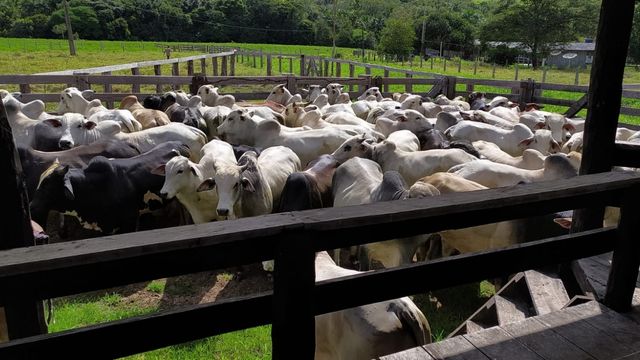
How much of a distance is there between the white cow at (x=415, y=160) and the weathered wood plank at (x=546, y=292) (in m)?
3.56

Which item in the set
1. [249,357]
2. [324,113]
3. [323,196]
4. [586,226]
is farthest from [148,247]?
[324,113]

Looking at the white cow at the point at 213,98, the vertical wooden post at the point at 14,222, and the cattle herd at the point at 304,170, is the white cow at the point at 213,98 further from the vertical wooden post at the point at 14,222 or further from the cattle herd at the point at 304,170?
the vertical wooden post at the point at 14,222

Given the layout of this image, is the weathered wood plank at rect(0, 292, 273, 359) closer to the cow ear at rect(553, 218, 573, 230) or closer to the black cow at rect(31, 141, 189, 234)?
the cow ear at rect(553, 218, 573, 230)

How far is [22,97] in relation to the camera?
12.9 metres

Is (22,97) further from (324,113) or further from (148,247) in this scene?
(148,247)

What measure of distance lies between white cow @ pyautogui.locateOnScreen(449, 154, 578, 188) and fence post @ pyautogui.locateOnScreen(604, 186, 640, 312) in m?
3.31

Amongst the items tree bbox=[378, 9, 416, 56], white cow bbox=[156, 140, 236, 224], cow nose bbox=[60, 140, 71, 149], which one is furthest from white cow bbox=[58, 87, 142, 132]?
tree bbox=[378, 9, 416, 56]

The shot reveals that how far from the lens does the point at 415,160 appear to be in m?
8.27

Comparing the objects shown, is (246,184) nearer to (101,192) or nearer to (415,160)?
(101,192)

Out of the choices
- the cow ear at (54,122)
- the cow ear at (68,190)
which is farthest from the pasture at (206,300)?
the cow ear at (54,122)

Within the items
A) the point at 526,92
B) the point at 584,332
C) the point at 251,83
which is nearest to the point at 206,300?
the point at 584,332

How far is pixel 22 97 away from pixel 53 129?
4.31 meters

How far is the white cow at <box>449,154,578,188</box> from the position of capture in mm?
6773

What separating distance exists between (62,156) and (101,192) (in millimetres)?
Result: 1136
